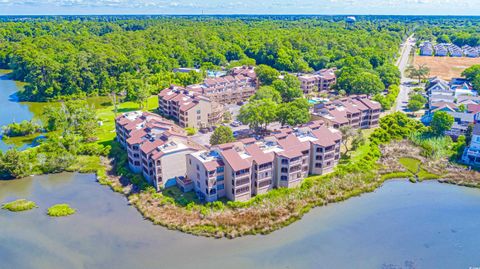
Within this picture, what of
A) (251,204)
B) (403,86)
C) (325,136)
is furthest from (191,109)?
(403,86)

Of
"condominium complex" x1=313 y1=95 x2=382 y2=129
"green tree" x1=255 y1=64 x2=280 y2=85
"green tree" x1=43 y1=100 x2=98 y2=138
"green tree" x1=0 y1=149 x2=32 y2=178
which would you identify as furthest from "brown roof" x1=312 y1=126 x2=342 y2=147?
"green tree" x1=255 y1=64 x2=280 y2=85

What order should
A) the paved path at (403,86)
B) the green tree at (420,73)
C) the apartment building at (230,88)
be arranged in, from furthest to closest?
the green tree at (420,73), the paved path at (403,86), the apartment building at (230,88)

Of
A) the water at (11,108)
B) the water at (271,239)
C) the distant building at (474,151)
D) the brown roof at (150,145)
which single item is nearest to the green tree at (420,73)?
the distant building at (474,151)

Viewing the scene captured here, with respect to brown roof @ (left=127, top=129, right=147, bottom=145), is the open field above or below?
below

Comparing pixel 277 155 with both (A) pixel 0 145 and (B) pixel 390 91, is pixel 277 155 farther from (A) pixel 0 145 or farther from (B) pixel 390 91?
(B) pixel 390 91

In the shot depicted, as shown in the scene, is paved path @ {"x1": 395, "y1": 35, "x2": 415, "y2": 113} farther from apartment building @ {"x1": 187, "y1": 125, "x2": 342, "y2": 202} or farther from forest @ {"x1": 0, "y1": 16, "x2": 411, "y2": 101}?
apartment building @ {"x1": 187, "y1": 125, "x2": 342, "y2": 202}

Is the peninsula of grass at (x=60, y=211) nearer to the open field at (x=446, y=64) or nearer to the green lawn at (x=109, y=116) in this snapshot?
the green lawn at (x=109, y=116)

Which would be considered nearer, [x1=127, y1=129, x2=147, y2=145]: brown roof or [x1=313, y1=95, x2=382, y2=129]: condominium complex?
[x1=127, y1=129, x2=147, y2=145]: brown roof

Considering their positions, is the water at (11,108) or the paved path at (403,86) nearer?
the water at (11,108)
